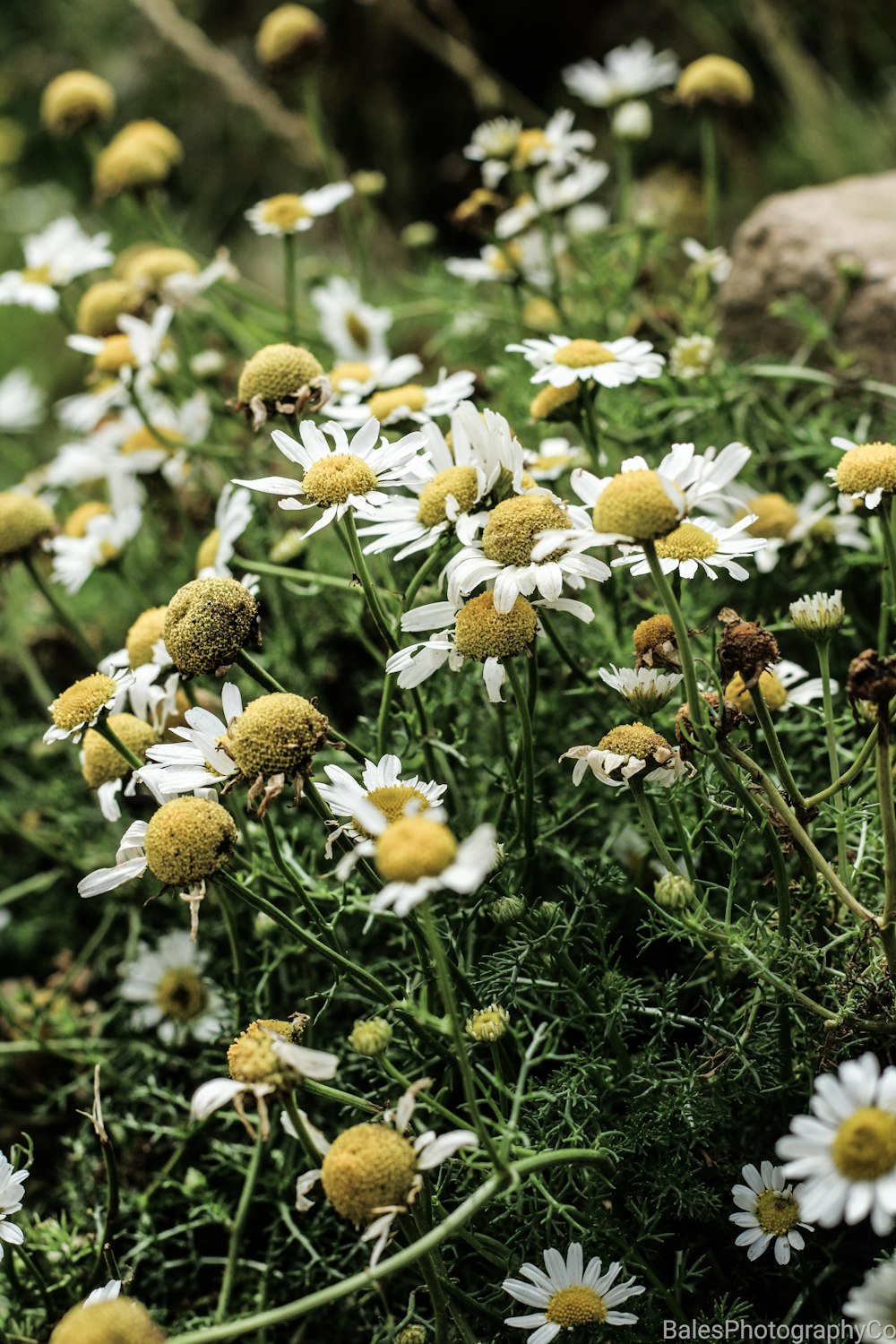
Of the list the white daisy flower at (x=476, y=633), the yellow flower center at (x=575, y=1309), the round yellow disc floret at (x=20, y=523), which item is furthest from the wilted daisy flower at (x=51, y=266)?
the yellow flower center at (x=575, y=1309)

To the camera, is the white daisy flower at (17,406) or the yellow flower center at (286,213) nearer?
the yellow flower center at (286,213)

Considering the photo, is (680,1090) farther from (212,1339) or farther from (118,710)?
(118,710)

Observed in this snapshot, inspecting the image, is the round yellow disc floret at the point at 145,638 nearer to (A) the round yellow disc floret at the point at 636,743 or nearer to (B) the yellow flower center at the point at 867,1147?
(A) the round yellow disc floret at the point at 636,743

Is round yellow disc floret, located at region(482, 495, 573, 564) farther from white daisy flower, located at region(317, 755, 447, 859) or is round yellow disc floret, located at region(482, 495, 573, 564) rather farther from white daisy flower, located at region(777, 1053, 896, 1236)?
white daisy flower, located at region(777, 1053, 896, 1236)

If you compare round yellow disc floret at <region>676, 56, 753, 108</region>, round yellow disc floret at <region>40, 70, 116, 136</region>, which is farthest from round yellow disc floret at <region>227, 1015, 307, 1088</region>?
round yellow disc floret at <region>40, 70, 116, 136</region>

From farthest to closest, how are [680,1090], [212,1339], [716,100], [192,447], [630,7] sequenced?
[630,7], [716,100], [192,447], [680,1090], [212,1339]

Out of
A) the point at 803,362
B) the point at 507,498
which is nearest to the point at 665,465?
the point at 507,498

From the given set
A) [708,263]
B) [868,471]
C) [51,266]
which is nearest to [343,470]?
[868,471]
